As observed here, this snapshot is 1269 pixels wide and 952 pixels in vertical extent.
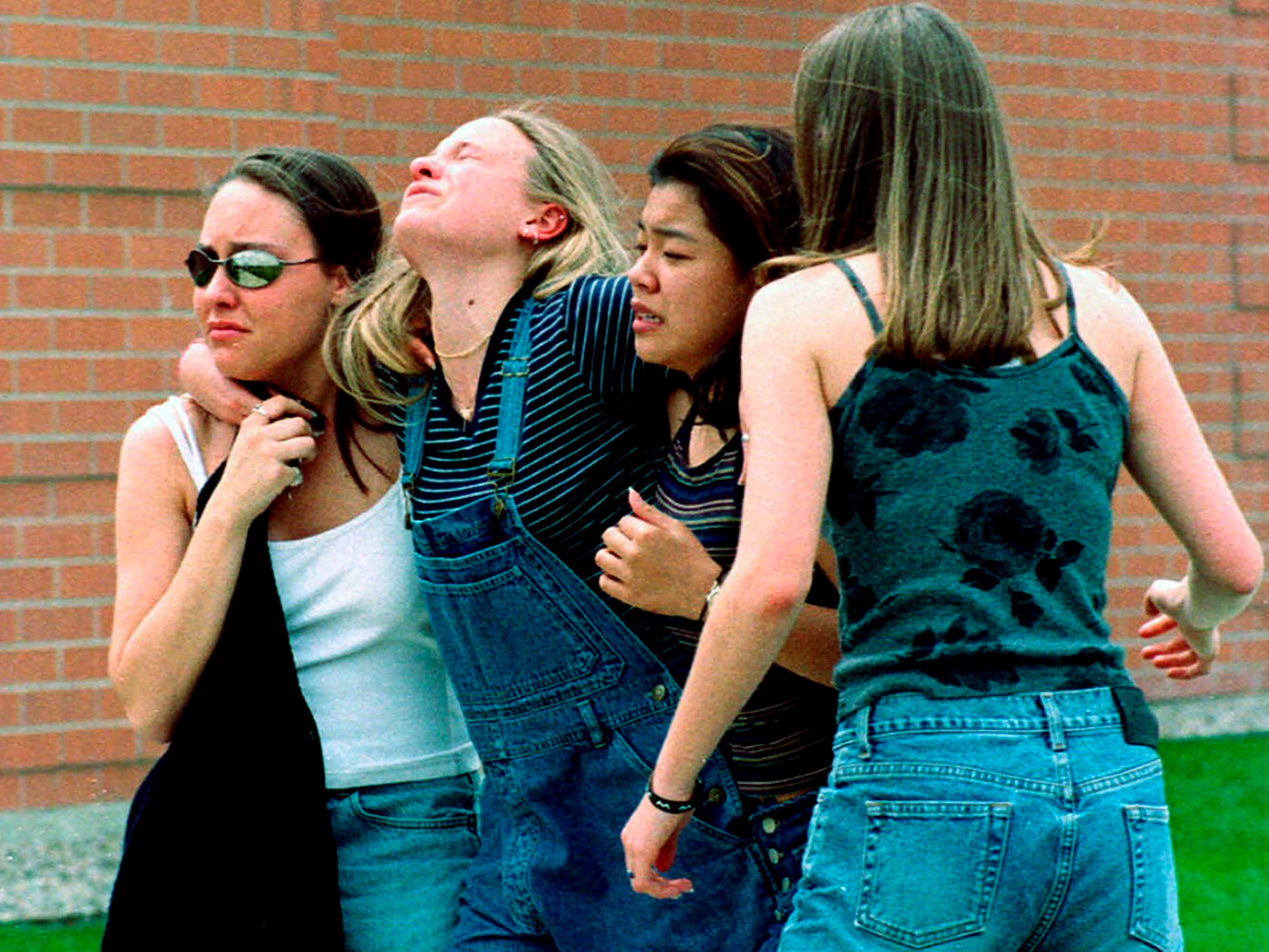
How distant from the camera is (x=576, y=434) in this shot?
2525mm

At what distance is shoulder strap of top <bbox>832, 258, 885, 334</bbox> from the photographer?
6.60 feet

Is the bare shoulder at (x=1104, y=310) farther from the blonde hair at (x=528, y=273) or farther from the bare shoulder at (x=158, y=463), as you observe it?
the bare shoulder at (x=158, y=463)

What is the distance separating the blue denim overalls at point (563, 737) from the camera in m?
2.46

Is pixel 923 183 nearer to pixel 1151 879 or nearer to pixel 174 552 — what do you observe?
pixel 1151 879

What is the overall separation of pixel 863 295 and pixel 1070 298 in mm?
265

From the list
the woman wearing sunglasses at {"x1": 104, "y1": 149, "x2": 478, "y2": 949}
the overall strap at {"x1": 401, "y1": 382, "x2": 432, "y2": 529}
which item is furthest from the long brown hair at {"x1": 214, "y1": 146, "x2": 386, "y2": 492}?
the overall strap at {"x1": 401, "y1": 382, "x2": 432, "y2": 529}

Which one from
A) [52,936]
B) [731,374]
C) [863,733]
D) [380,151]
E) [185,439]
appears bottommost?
[52,936]

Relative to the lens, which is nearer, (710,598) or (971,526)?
(971,526)

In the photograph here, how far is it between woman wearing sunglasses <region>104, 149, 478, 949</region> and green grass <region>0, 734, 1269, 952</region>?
6.54 ft

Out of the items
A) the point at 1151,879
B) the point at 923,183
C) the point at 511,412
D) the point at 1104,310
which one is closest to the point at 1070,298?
the point at 1104,310

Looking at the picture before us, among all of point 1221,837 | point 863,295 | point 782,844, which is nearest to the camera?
Result: point 863,295

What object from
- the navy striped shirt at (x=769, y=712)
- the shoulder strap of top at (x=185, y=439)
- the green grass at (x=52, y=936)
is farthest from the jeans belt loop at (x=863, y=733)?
the green grass at (x=52, y=936)

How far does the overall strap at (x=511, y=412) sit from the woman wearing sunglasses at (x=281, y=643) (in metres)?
0.33

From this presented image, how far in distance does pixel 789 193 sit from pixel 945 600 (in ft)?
2.27
